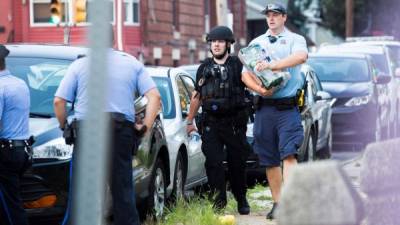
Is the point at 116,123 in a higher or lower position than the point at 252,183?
higher

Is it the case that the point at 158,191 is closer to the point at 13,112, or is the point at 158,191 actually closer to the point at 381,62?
the point at 13,112

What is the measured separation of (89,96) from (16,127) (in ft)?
16.0

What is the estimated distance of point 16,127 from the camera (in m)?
8.17

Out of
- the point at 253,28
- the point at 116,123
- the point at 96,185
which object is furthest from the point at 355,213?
the point at 253,28

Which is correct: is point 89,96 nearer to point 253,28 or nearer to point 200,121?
point 200,121

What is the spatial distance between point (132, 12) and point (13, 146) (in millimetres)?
30653

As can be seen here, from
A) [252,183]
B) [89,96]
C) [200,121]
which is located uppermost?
[89,96]

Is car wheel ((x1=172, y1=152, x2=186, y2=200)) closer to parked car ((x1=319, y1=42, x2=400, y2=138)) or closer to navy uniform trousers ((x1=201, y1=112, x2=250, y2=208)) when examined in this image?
navy uniform trousers ((x1=201, y1=112, x2=250, y2=208))

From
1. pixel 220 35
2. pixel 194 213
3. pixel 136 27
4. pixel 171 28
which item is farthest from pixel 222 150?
pixel 171 28

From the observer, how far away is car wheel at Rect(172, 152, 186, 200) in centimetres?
1088

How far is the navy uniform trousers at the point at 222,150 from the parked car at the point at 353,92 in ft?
30.7

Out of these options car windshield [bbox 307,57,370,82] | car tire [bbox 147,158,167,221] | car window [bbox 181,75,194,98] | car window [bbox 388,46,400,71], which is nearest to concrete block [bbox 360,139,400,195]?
car tire [bbox 147,158,167,221]

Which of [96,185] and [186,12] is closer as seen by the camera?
[96,185]

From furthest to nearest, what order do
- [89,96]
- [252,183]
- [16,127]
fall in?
[252,183] < [16,127] < [89,96]
